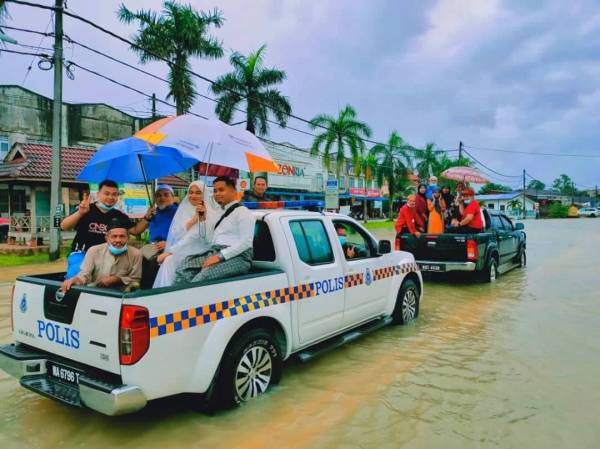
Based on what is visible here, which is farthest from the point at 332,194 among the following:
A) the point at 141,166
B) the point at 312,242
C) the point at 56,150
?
the point at 312,242

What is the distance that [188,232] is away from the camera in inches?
156

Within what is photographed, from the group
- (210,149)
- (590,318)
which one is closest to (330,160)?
(590,318)

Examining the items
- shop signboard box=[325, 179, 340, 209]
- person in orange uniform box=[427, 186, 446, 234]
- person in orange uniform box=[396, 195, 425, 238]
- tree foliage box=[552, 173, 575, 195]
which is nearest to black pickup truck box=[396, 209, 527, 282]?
person in orange uniform box=[396, 195, 425, 238]

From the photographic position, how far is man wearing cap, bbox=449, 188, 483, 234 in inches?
362

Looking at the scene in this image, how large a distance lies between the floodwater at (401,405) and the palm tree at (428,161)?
3980 cm

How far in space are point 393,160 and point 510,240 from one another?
3197cm

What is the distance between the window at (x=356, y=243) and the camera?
16.7 ft

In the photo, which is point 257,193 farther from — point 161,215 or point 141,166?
point 161,215

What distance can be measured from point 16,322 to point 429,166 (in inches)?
1739

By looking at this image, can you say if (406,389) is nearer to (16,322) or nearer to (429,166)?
(16,322)

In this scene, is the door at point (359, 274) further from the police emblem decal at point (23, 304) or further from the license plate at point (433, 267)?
the license plate at point (433, 267)

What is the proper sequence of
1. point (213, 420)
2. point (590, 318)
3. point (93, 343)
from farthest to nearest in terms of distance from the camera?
point (590, 318)
point (213, 420)
point (93, 343)

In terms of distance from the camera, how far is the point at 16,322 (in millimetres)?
3625

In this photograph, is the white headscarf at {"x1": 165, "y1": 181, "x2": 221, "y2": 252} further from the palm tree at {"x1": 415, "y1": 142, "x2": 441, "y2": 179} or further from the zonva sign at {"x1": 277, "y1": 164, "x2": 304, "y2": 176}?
the palm tree at {"x1": 415, "y1": 142, "x2": 441, "y2": 179}
